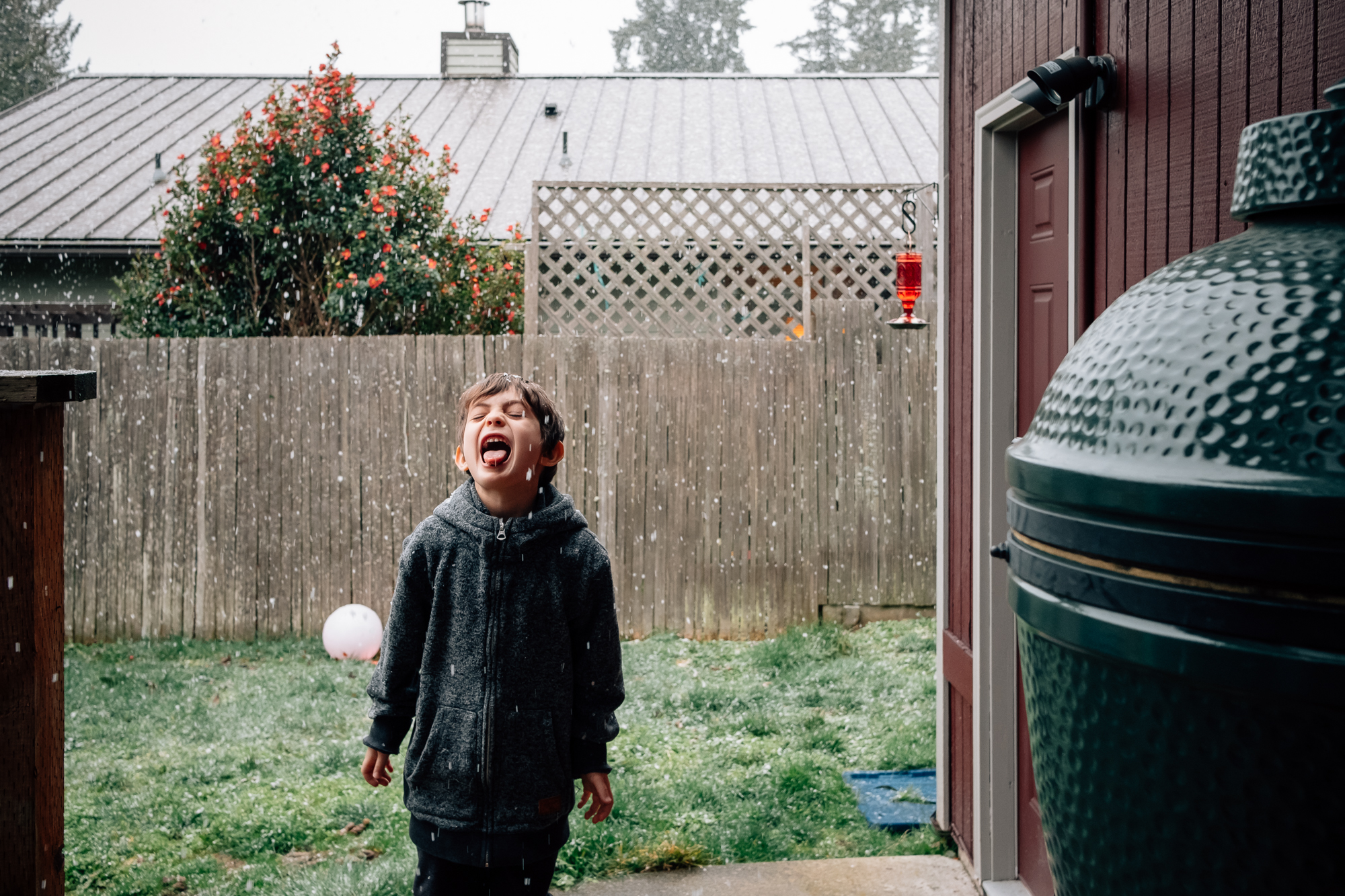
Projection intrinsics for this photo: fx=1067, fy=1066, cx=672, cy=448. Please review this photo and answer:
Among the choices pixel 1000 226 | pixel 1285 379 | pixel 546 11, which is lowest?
pixel 1285 379

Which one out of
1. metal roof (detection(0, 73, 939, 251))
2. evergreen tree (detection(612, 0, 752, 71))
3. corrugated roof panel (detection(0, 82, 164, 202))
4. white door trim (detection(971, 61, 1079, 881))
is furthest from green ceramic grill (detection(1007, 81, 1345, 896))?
evergreen tree (detection(612, 0, 752, 71))

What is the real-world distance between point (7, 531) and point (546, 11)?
94.9 ft

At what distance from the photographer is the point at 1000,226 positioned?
10.3 feet

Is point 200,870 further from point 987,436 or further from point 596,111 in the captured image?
point 596,111

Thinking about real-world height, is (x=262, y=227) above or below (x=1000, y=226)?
above

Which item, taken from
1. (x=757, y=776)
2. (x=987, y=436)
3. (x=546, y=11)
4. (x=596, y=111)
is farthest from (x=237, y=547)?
(x=546, y=11)

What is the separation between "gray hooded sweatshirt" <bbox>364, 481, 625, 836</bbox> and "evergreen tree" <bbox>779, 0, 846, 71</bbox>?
28.0m

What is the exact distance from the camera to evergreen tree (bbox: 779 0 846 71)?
92.6 feet

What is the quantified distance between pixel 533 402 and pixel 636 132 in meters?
11.6

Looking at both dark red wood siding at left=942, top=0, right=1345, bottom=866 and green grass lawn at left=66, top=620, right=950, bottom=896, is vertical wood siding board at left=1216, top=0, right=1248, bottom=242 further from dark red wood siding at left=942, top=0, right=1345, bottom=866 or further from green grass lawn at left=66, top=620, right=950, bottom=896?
green grass lawn at left=66, top=620, right=950, bottom=896

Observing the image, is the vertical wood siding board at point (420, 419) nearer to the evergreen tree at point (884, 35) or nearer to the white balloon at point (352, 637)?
the white balloon at point (352, 637)

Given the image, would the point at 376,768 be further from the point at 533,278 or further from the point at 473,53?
the point at 473,53

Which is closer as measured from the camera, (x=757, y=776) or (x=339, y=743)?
(x=757, y=776)

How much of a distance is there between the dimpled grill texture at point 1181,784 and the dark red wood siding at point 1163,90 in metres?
1.05
